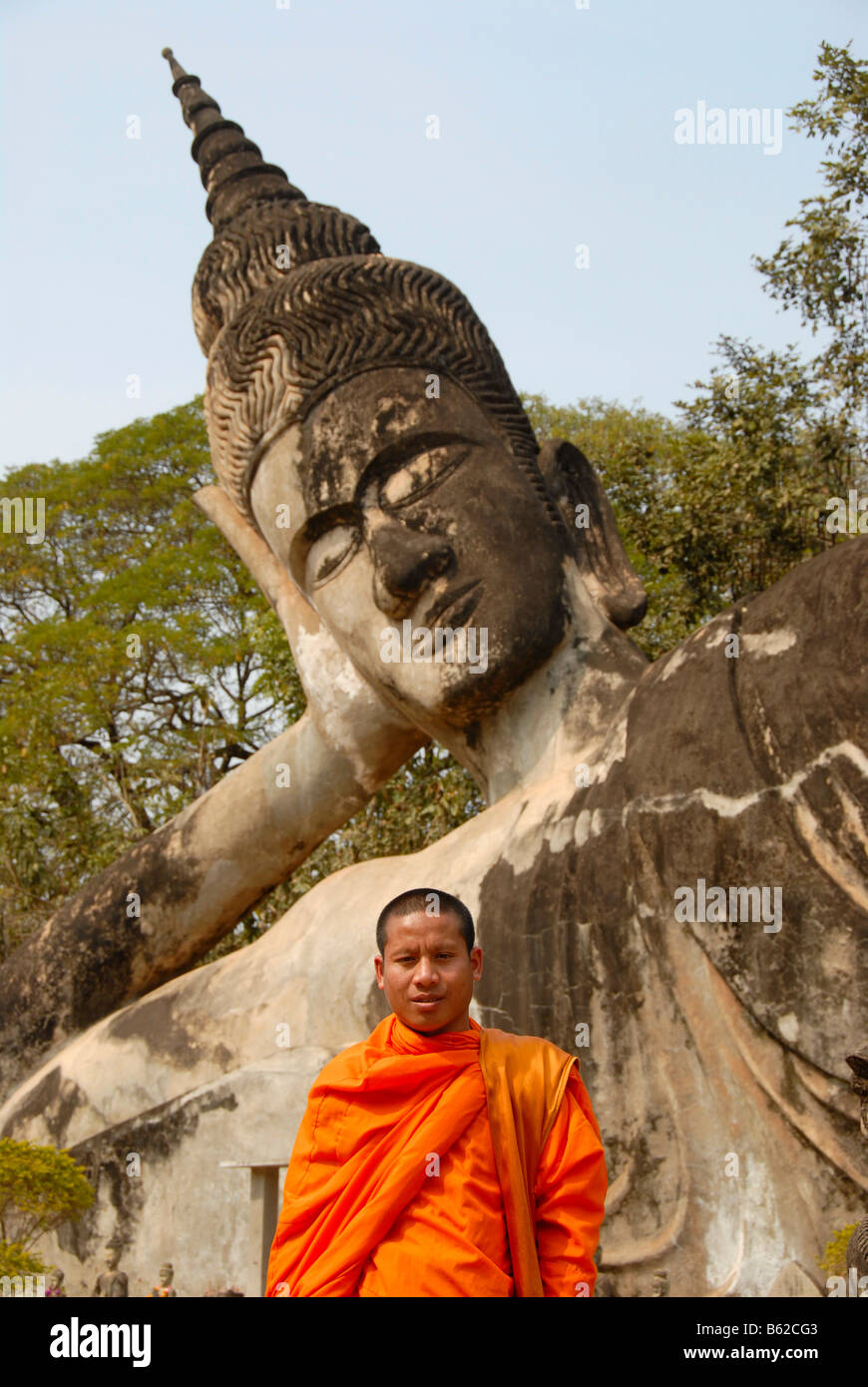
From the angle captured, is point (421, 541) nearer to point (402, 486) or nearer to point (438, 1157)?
point (402, 486)

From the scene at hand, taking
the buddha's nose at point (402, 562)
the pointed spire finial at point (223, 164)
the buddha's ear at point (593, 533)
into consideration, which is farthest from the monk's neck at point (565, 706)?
the pointed spire finial at point (223, 164)

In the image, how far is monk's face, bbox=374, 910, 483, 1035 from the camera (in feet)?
8.45

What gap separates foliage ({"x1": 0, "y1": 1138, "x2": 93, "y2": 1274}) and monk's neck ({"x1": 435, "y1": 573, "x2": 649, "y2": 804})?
2.27m

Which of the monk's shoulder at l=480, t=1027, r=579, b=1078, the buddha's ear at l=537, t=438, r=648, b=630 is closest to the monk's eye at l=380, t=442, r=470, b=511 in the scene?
the buddha's ear at l=537, t=438, r=648, b=630

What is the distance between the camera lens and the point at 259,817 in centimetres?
673

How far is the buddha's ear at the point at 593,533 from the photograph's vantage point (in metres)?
6.20

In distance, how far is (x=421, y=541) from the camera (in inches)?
226

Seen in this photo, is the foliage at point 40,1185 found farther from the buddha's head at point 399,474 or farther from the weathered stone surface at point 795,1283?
the weathered stone surface at point 795,1283

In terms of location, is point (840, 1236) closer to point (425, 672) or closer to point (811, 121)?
point (425, 672)

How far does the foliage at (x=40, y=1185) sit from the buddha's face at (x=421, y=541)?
230 cm
